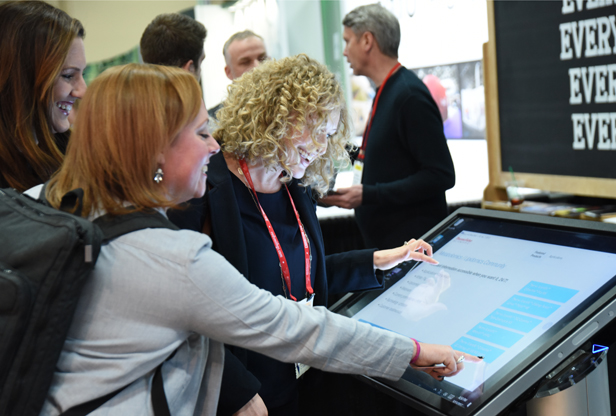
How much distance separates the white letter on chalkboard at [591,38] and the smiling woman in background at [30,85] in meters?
2.12

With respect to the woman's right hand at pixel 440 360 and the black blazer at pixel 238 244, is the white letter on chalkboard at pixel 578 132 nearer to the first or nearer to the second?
the black blazer at pixel 238 244

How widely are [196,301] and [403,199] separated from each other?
5.37ft

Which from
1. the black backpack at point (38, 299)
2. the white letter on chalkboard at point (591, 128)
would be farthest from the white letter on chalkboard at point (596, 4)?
the black backpack at point (38, 299)

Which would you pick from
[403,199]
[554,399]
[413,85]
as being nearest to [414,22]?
[413,85]

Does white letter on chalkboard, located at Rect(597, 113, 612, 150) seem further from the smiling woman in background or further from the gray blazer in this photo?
the smiling woman in background

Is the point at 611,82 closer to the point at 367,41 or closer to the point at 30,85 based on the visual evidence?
the point at 367,41

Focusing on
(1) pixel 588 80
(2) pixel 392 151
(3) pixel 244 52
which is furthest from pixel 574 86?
(3) pixel 244 52

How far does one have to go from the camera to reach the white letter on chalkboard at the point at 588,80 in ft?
8.19

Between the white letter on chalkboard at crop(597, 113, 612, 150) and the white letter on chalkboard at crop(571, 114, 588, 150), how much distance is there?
0.10 m

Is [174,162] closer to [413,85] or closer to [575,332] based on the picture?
[575,332]

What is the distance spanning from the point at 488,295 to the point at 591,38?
5.60 feet

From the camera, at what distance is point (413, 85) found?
2.48m

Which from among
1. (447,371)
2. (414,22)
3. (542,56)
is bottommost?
(447,371)

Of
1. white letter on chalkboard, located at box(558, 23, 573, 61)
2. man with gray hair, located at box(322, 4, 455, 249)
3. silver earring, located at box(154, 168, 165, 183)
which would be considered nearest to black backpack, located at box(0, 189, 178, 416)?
silver earring, located at box(154, 168, 165, 183)
